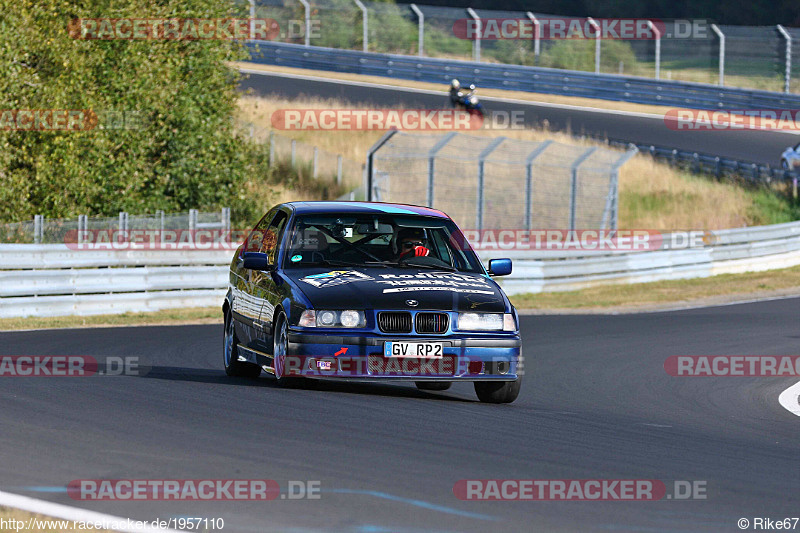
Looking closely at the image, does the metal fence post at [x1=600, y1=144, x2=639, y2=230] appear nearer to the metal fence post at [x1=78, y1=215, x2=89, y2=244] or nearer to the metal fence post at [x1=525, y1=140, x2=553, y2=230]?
the metal fence post at [x1=525, y1=140, x2=553, y2=230]

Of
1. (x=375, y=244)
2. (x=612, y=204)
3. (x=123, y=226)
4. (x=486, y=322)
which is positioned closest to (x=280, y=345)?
(x=375, y=244)

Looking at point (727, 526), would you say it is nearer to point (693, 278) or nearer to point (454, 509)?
point (454, 509)

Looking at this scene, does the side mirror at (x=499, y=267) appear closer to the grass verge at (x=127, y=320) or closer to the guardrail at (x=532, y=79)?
the grass verge at (x=127, y=320)

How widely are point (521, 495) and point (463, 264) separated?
195 inches

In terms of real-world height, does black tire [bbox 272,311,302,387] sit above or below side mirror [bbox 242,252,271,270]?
below

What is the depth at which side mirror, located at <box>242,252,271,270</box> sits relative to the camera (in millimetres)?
10648

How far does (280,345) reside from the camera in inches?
398

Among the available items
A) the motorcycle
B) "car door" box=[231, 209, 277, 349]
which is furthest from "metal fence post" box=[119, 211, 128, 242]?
the motorcycle

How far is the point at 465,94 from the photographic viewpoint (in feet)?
127

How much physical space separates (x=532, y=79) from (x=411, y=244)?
3560 centimetres

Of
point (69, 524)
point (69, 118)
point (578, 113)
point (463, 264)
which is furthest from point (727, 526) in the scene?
point (578, 113)

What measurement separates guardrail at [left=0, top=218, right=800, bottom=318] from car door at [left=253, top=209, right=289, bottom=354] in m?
8.30

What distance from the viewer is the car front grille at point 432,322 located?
385 inches

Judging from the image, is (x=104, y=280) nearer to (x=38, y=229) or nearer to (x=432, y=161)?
(x=38, y=229)
